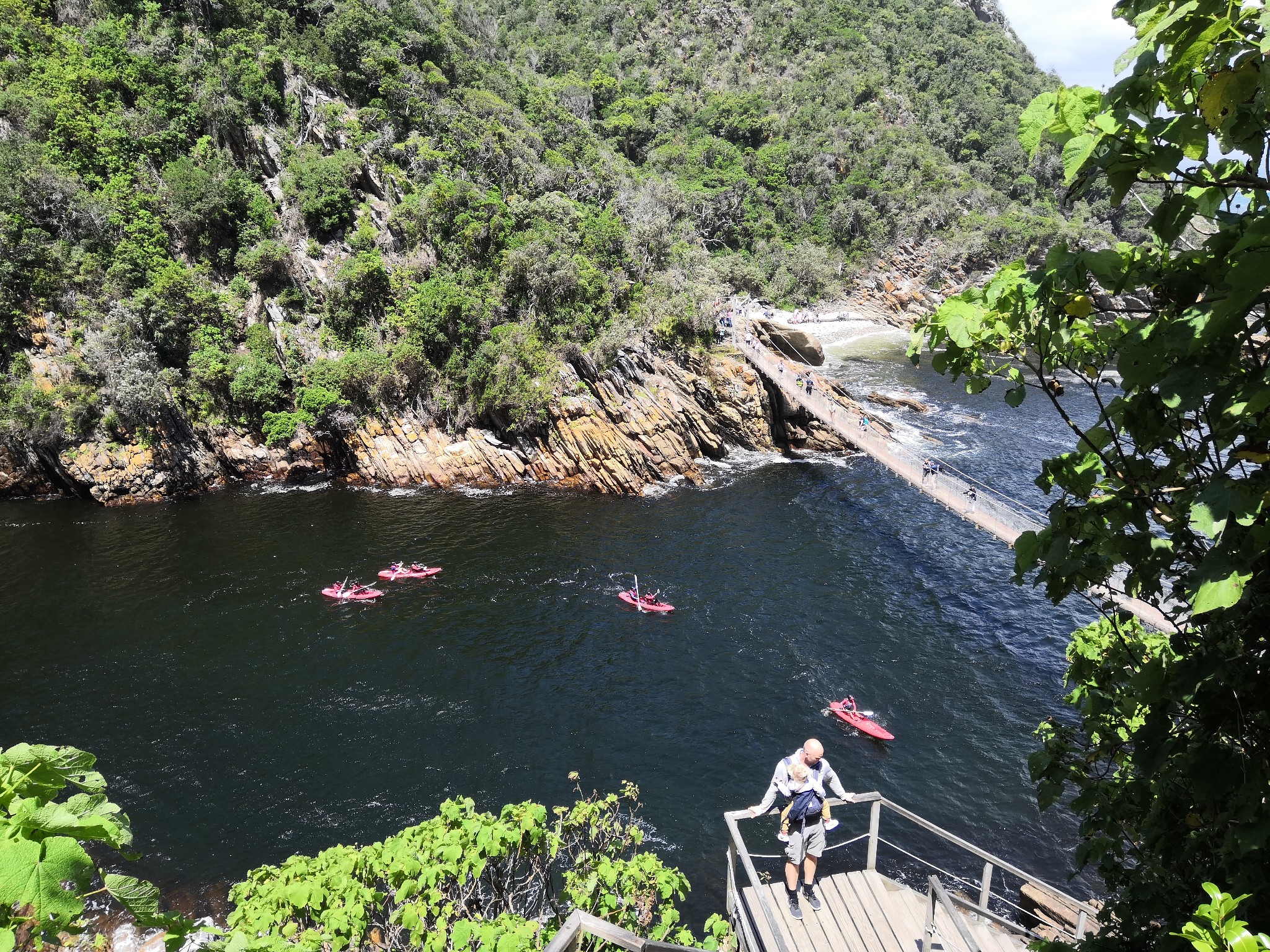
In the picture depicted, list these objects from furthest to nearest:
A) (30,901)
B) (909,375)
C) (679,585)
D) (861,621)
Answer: (909,375) < (679,585) < (861,621) < (30,901)

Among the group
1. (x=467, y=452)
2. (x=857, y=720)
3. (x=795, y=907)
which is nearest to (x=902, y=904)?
(x=795, y=907)

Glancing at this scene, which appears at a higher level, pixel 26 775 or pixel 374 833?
pixel 26 775

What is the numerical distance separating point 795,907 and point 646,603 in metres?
15.2

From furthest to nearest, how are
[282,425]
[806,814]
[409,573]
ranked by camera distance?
[282,425] < [409,573] < [806,814]

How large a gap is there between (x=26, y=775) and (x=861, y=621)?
22.3 meters

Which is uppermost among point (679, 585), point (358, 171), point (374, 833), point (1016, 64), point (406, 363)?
point (1016, 64)

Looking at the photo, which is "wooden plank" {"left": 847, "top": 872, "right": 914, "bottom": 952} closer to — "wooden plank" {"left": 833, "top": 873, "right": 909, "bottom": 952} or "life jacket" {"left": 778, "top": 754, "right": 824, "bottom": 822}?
"wooden plank" {"left": 833, "top": 873, "right": 909, "bottom": 952}

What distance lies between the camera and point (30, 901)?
2262mm

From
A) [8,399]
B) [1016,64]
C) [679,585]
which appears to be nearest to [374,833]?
[679,585]

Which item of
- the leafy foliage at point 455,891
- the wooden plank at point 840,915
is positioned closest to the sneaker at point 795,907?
the wooden plank at point 840,915

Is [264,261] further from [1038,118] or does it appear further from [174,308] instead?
[1038,118]

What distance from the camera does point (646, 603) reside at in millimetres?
22859

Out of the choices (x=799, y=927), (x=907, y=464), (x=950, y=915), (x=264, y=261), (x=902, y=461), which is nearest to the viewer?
(x=950, y=915)

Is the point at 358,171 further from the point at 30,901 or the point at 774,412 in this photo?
the point at 30,901
